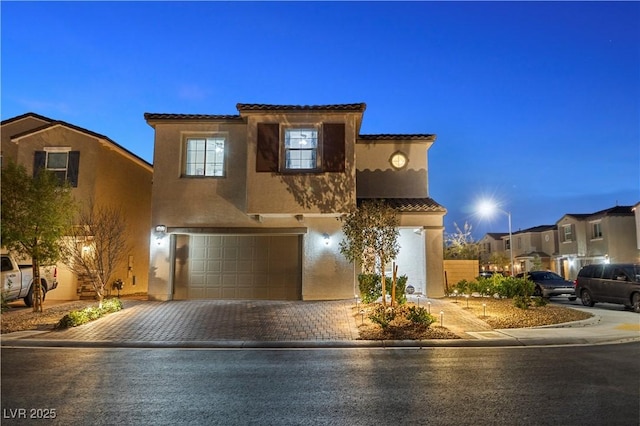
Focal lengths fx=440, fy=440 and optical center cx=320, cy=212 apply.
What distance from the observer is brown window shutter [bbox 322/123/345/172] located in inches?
623

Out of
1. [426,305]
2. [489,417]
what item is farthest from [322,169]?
[489,417]

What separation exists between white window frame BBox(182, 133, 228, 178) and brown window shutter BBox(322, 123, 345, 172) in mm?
3970

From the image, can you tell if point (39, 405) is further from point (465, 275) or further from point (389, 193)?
point (465, 275)

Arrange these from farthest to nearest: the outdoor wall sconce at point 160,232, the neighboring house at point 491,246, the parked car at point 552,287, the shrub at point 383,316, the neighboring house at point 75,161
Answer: the neighboring house at point 491,246 → the parked car at point 552,287 → the neighboring house at point 75,161 → the outdoor wall sconce at point 160,232 → the shrub at point 383,316

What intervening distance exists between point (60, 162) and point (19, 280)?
5.30 m

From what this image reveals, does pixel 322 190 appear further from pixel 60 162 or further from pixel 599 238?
pixel 599 238

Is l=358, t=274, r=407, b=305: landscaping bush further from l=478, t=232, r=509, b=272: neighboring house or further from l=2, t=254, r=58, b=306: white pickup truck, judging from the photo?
l=478, t=232, r=509, b=272: neighboring house

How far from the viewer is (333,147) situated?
1588 centimetres

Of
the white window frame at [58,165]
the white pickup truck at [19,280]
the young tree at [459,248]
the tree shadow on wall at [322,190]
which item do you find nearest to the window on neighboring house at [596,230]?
the young tree at [459,248]

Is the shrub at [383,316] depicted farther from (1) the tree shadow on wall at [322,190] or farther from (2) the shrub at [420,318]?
(1) the tree shadow on wall at [322,190]

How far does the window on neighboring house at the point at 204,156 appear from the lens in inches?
672

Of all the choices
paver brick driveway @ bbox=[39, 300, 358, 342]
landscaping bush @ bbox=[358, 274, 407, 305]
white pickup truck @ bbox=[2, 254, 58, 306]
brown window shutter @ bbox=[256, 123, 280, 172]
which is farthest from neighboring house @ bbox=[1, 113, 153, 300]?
landscaping bush @ bbox=[358, 274, 407, 305]

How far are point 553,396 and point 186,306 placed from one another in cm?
1193

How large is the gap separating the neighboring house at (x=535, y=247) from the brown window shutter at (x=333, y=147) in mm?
32810
